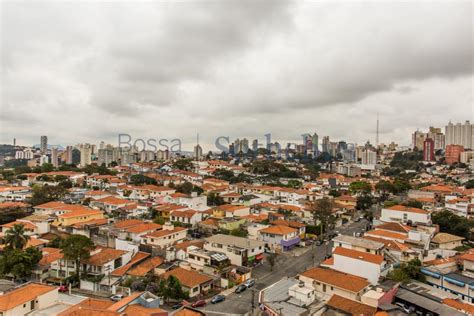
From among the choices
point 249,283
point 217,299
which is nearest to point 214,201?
point 249,283

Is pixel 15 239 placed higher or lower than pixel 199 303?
higher

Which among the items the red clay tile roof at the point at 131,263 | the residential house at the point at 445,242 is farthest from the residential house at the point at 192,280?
the residential house at the point at 445,242

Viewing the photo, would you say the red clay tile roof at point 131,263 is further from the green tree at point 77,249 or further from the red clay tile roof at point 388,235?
the red clay tile roof at point 388,235

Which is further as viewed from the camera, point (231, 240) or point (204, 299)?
point (231, 240)

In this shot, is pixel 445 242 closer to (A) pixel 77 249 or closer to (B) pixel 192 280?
(B) pixel 192 280

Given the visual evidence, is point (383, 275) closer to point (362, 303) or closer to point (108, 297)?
point (362, 303)

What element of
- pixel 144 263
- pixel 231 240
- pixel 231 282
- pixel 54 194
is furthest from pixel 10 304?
pixel 54 194
